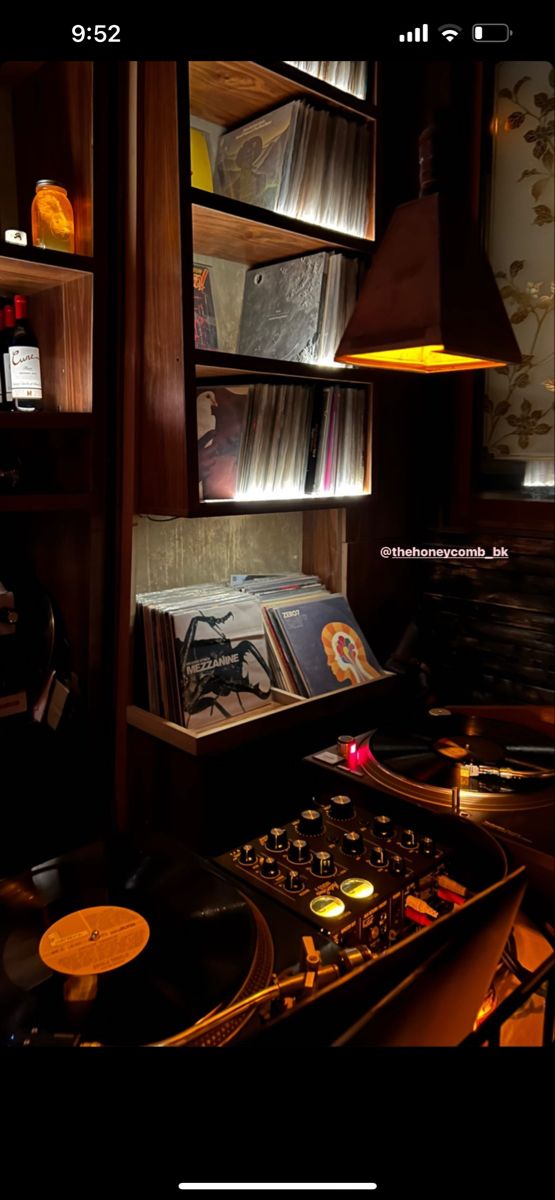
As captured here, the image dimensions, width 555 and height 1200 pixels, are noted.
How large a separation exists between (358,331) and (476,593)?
1.05 metres

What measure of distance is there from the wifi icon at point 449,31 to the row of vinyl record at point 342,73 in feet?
3.82

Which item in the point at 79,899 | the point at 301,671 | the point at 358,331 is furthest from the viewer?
the point at 301,671

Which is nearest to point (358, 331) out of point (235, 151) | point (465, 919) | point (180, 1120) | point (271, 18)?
point (271, 18)

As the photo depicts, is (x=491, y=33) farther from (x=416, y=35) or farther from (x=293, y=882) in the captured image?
(x=293, y=882)

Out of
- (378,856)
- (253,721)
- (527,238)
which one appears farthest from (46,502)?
(527,238)

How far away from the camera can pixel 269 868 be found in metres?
1.02

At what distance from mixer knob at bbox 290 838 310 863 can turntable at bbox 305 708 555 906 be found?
0.25 meters

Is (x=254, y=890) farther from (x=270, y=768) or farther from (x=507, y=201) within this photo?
(x=507, y=201)

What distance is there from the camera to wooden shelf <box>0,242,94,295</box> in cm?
132

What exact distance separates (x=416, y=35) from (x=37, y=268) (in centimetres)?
89

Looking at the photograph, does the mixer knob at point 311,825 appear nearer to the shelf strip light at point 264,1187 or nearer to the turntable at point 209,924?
the turntable at point 209,924

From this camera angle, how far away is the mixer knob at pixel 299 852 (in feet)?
3.38

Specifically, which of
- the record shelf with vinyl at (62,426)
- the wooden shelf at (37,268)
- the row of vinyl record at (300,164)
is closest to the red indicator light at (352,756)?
the record shelf with vinyl at (62,426)

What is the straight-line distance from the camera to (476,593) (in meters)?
2.13
